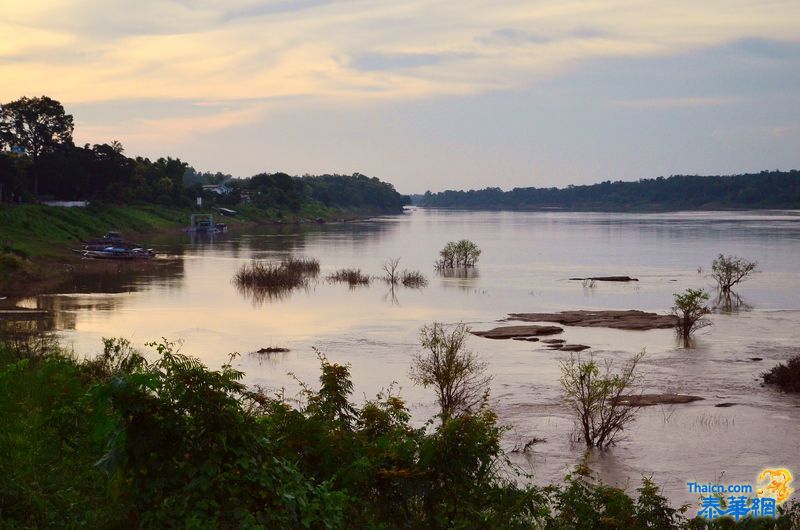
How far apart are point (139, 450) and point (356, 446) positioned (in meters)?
5.00

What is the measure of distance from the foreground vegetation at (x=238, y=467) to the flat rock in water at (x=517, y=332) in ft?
81.3

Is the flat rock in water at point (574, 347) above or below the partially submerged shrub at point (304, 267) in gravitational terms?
below

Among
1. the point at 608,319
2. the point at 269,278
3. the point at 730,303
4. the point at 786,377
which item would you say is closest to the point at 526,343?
the point at 608,319

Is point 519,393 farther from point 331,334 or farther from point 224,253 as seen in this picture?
point 224,253

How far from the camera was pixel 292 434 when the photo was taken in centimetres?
1416

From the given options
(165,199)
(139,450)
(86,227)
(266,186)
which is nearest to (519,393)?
(139,450)

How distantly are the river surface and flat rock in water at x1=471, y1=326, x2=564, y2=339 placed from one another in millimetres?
1267

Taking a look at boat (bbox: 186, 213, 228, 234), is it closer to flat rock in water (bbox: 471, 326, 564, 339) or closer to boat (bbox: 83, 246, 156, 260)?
boat (bbox: 83, 246, 156, 260)

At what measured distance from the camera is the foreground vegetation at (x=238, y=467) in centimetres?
966

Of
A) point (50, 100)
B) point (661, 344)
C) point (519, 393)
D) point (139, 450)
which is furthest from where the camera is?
point (50, 100)

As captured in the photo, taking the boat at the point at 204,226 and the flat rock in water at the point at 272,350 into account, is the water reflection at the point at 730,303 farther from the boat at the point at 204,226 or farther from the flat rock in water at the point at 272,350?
the boat at the point at 204,226

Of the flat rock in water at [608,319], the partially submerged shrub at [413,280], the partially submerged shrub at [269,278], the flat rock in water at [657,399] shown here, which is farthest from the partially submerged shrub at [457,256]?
A: the flat rock in water at [657,399]

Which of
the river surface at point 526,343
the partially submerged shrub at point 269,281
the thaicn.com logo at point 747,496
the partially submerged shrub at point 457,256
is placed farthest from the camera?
the partially submerged shrub at point 457,256

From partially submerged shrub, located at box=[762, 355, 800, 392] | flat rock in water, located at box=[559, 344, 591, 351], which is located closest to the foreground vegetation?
partially submerged shrub, located at box=[762, 355, 800, 392]
